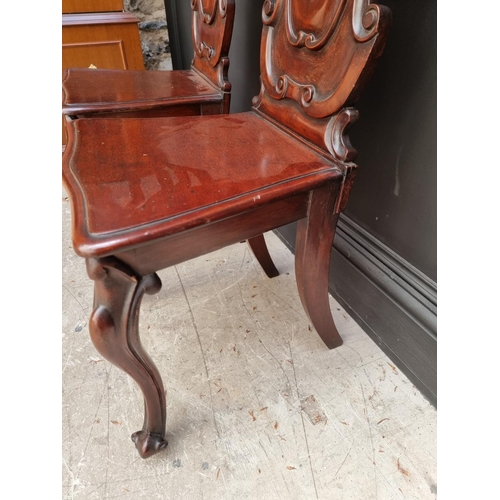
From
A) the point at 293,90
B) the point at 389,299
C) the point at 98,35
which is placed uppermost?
the point at 98,35

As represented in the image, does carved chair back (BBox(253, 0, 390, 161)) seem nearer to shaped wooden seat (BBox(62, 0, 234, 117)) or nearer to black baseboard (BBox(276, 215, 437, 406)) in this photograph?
shaped wooden seat (BBox(62, 0, 234, 117))

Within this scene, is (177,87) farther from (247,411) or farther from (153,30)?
(153,30)

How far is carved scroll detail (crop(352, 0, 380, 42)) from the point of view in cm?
60

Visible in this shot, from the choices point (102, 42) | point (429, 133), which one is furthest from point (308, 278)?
point (102, 42)

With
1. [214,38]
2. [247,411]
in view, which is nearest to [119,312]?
[247,411]

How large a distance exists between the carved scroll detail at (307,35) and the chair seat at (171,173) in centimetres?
19

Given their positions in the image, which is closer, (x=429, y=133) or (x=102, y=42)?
(x=429, y=133)

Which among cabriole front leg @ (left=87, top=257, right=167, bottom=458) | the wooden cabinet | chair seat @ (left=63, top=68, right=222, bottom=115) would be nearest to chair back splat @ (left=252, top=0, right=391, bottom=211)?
chair seat @ (left=63, top=68, right=222, bottom=115)

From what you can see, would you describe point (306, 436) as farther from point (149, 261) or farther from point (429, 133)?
point (429, 133)

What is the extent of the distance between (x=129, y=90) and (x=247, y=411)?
1022mm

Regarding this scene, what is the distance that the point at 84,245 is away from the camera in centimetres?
51

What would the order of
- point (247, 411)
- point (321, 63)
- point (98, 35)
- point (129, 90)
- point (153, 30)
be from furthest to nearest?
point (153, 30) → point (98, 35) → point (129, 90) → point (247, 411) → point (321, 63)

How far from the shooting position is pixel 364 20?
2.05ft
